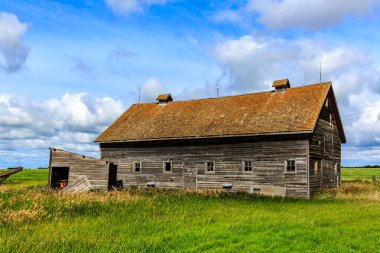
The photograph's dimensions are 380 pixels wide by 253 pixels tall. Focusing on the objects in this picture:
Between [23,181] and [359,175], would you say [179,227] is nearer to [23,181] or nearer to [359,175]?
[23,181]

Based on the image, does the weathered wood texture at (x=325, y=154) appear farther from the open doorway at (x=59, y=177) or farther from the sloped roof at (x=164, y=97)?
the open doorway at (x=59, y=177)

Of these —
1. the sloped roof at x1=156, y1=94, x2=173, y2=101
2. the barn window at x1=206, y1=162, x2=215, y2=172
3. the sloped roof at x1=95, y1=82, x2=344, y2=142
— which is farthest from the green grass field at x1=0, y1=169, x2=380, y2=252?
the sloped roof at x1=156, y1=94, x2=173, y2=101

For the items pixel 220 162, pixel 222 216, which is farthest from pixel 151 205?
pixel 220 162

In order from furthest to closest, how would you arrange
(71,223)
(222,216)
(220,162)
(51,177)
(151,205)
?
(51,177) → (220,162) → (151,205) → (222,216) → (71,223)

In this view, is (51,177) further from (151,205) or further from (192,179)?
(151,205)

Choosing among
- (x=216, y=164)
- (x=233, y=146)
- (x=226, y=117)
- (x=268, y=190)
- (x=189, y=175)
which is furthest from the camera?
(x=226, y=117)

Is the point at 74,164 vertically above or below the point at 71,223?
above

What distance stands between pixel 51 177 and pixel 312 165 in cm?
2029

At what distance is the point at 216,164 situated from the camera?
2959cm

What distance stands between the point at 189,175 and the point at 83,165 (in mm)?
8184

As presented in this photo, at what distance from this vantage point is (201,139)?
99.5 ft

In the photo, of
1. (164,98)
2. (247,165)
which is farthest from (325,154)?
(164,98)

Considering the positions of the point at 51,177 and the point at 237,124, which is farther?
the point at 51,177

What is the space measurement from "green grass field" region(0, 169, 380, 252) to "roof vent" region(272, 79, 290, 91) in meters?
13.9
